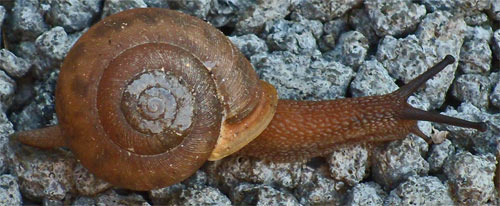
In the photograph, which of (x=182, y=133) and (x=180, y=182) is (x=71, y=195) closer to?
(x=180, y=182)

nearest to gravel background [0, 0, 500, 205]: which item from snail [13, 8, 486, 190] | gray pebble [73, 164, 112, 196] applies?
gray pebble [73, 164, 112, 196]

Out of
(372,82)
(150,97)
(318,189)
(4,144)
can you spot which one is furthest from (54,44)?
(372,82)

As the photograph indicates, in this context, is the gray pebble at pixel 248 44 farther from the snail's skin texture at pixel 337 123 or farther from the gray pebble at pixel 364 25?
the gray pebble at pixel 364 25

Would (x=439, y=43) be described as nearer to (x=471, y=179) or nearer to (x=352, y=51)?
(x=352, y=51)

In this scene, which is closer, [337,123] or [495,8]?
[337,123]

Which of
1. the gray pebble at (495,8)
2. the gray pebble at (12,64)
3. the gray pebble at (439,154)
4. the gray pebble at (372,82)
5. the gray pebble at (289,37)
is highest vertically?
the gray pebble at (495,8)

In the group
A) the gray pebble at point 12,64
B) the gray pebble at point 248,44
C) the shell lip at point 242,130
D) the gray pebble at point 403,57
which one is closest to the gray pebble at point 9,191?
the gray pebble at point 12,64
